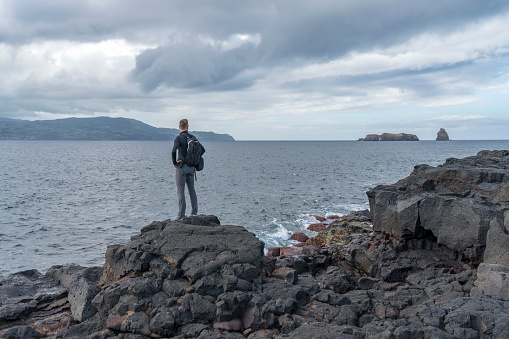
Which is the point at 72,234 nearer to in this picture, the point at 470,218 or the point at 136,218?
the point at 136,218

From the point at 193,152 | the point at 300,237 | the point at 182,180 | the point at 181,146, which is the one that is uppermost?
the point at 181,146

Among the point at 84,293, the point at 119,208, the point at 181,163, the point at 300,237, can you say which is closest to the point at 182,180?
the point at 181,163

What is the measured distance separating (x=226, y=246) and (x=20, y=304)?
5.50m

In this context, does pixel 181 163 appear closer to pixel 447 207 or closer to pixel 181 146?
pixel 181 146

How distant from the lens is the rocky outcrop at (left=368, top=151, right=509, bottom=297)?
937 cm

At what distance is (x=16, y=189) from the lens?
48281 mm

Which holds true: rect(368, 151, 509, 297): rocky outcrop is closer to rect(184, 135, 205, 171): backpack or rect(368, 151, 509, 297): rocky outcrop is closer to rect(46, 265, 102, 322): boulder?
rect(184, 135, 205, 171): backpack

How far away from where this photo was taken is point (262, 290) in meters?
8.08

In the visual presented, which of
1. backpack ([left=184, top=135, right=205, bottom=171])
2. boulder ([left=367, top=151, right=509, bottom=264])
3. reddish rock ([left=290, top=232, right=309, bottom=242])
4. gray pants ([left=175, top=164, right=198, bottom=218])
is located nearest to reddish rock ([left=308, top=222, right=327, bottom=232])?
reddish rock ([left=290, top=232, right=309, bottom=242])

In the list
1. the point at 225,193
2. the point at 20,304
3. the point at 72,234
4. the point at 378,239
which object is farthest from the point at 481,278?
the point at 225,193

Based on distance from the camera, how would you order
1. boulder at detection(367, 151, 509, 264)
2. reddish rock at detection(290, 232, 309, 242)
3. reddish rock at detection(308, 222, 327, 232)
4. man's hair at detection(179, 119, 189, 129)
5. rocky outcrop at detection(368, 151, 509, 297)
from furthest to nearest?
1. reddish rock at detection(308, 222, 327, 232)
2. reddish rock at detection(290, 232, 309, 242)
3. man's hair at detection(179, 119, 189, 129)
4. boulder at detection(367, 151, 509, 264)
5. rocky outcrop at detection(368, 151, 509, 297)

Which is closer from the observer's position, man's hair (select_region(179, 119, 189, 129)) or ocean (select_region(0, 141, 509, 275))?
man's hair (select_region(179, 119, 189, 129))

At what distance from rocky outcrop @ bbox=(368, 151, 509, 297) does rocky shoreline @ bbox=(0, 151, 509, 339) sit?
35 millimetres

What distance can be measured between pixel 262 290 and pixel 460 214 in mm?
7376
